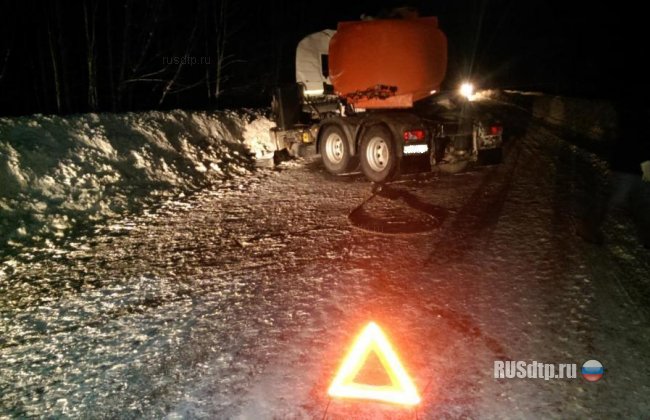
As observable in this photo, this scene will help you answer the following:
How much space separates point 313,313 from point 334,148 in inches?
291

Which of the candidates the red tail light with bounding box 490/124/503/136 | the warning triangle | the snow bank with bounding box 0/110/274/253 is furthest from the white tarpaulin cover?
the warning triangle

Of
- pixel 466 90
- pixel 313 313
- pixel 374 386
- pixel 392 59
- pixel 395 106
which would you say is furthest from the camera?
pixel 466 90

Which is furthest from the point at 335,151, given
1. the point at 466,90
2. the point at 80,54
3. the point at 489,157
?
the point at 80,54

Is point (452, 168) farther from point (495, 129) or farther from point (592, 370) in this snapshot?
point (592, 370)

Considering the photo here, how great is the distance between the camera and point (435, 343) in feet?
13.6

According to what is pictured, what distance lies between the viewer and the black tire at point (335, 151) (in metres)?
11.2

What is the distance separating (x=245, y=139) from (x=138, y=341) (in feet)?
38.1

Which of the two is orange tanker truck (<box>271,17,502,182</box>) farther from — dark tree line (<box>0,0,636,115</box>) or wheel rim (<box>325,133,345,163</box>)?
dark tree line (<box>0,0,636,115</box>)

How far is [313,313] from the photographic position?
4.78 metres

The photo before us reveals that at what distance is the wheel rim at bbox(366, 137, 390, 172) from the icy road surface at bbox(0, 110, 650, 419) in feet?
7.11

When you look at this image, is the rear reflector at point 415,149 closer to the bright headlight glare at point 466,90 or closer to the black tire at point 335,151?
the black tire at point 335,151

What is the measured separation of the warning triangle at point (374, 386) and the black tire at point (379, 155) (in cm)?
608

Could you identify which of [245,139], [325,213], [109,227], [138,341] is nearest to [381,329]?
[138,341]

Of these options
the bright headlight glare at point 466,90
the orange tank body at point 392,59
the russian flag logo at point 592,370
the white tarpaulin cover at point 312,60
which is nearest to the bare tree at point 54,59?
the white tarpaulin cover at point 312,60
